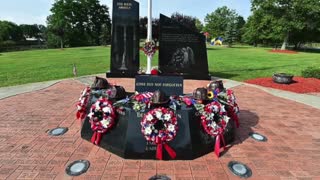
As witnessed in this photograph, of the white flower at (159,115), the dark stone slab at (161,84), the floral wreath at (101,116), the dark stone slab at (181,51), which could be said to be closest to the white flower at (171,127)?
the white flower at (159,115)

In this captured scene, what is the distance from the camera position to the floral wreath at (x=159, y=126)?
4.18 metres

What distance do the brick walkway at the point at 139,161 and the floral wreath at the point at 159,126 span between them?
37 centimetres

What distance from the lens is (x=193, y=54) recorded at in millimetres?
10602

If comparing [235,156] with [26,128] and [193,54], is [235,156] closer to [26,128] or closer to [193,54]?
[26,128]

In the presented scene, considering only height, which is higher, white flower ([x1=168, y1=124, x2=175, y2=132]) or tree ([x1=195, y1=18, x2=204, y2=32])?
tree ([x1=195, y1=18, x2=204, y2=32])

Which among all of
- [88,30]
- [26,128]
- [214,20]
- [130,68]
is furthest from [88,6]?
[26,128]

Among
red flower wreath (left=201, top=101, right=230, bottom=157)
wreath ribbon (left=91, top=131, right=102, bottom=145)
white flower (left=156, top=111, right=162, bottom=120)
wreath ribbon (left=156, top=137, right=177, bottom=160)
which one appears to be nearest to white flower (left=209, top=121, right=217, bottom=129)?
red flower wreath (left=201, top=101, right=230, bottom=157)

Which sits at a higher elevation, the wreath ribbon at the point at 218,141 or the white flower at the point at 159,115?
the white flower at the point at 159,115

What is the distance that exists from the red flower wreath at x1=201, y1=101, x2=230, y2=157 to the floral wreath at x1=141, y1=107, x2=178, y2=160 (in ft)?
1.85

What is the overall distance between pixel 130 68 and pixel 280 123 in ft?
22.1

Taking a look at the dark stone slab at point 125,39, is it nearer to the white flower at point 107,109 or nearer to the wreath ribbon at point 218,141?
the white flower at point 107,109

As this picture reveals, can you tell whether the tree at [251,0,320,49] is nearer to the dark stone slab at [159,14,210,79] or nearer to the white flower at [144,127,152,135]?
the dark stone slab at [159,14,210,79]

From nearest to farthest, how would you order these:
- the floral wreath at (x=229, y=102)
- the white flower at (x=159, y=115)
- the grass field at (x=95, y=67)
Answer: the white flower at (x=159, y=115) → the floral wreath at (x=229, y=102) → the grass field at (x=95, y=67)

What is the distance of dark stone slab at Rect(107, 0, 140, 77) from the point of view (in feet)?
35.5
